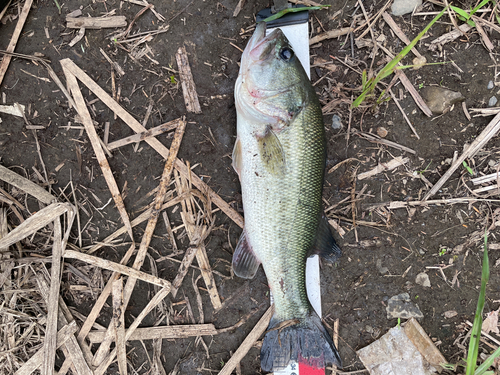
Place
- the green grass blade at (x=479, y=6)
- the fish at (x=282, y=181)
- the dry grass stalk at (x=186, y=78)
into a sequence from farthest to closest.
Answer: the dry grass stalk at (x=186, y=78), the green grass blade at (x=479, y=6), the fish at (x=282, y=181)

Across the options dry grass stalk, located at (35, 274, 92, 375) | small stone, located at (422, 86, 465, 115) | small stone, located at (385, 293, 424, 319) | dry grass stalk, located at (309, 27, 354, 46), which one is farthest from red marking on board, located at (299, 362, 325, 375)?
dry grass stalk, located at (309, 27, 354, 46)

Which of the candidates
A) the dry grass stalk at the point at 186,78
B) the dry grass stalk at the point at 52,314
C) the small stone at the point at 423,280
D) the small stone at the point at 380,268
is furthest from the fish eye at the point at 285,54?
the dry grass stalk at the point at 52,314

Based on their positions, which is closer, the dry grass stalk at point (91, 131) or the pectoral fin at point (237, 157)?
the pectoral fin at point (237, 157)

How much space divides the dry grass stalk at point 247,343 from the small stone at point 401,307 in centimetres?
123

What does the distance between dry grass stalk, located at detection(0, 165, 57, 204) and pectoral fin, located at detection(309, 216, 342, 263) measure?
2656 millimetres

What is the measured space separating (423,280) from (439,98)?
1839 millimetres

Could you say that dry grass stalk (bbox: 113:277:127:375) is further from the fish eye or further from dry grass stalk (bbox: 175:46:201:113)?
the fish eye

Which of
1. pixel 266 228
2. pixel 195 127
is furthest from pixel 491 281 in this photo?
pixel 195 127

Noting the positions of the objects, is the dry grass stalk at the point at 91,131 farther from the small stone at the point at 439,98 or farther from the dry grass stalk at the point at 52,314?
the small stone at the point at 439,98

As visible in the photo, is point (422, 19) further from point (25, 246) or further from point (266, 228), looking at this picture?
point (25, 246)

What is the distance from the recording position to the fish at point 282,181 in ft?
8.08

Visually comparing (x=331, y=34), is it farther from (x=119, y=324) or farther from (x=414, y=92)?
(x=119, y=324)

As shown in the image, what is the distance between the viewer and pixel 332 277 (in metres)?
3.08

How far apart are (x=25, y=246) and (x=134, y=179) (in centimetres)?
132
